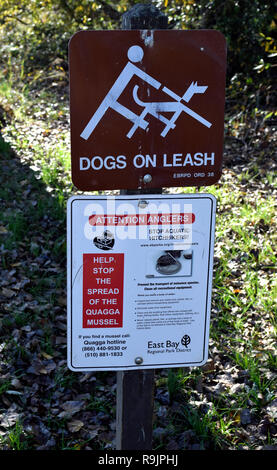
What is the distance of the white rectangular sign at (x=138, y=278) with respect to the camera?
2.02 meters

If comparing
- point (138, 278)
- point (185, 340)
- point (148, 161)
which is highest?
point (148, 161)

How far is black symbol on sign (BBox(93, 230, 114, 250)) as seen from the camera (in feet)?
6.68

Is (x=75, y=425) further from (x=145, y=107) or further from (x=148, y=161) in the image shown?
(x=145, y=107)

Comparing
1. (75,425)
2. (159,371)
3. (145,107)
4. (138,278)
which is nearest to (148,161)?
(145,107)

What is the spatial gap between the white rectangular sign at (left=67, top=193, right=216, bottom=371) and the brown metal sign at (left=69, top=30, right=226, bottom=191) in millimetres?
107

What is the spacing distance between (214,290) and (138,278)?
8.32 feet

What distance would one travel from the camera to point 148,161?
79.7 inches

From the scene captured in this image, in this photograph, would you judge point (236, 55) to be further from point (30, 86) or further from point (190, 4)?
point (30, 86)

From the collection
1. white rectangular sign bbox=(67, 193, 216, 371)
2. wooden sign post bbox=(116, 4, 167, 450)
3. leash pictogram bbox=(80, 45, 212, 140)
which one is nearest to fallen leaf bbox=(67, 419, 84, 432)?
wooden sign post bbox=(116, 4, 167, 450)

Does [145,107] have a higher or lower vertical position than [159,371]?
higher

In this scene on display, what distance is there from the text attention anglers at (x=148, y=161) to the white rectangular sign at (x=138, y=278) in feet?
0.39

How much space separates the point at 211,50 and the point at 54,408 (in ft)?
8.22

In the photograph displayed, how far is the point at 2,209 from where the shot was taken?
19.2 feet
